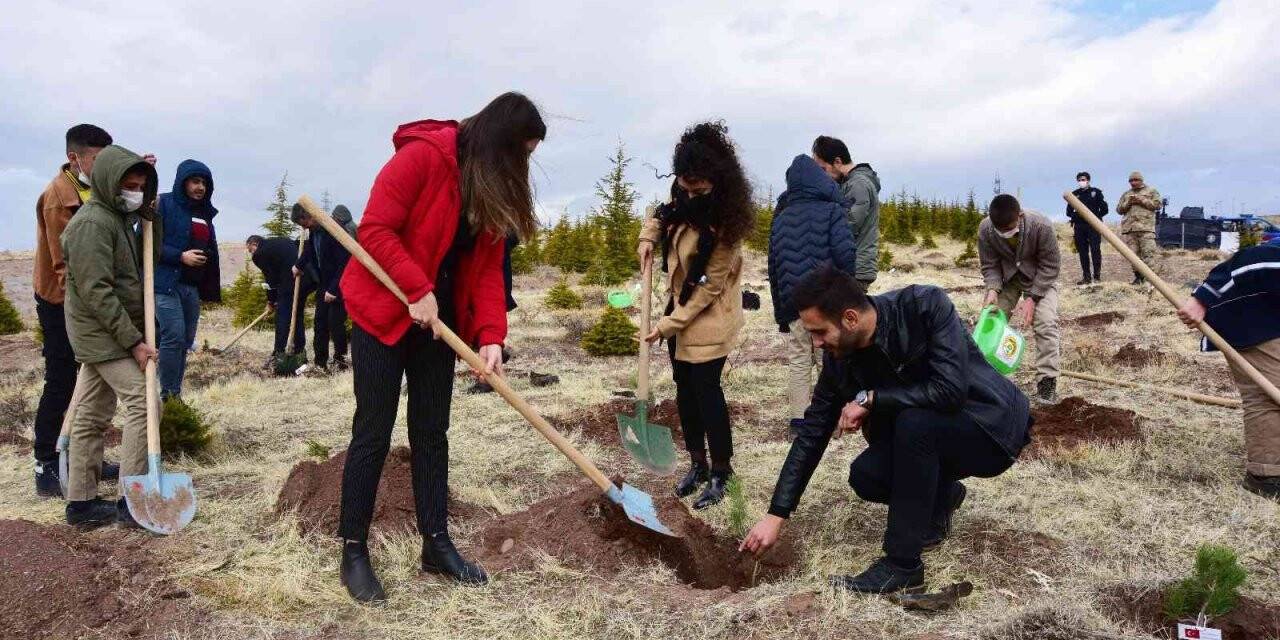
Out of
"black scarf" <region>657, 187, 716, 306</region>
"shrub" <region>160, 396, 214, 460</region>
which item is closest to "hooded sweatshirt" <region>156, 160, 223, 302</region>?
Answer: "shrub" <region>160, 396, 214, 460</region>

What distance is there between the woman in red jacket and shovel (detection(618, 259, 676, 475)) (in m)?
1.25

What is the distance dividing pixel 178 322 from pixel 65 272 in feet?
4.32

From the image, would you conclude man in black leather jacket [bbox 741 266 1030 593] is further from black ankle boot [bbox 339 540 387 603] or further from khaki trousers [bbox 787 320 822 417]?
khaki trousers [bbox 787 320 822 417]

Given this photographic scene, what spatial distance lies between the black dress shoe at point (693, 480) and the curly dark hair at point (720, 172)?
3.89 feet

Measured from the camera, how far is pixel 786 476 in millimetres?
3127

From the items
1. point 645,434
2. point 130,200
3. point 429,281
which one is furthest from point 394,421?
point 130,200

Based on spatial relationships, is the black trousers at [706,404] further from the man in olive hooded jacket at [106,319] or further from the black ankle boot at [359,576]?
the man in olive hooded jacket at [106,319]

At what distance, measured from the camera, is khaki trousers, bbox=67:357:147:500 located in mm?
3971

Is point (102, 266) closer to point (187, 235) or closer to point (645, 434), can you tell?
point (187, 235)

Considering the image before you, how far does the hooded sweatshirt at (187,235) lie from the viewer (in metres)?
5.38

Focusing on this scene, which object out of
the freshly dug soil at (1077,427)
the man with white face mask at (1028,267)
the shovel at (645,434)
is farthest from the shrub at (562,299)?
the shovel at (645,434)

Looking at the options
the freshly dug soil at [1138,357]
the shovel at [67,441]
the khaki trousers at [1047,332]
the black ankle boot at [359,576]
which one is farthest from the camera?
the freshly dug soil at [1138,357]

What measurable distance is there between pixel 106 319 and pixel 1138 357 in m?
7.87

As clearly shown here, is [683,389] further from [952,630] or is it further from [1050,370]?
[1050,370]
